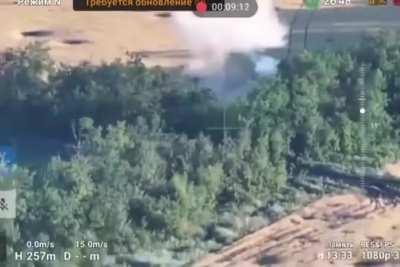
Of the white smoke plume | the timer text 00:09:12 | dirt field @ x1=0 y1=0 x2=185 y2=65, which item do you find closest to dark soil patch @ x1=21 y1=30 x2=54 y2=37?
dirt field @ x1=0 y1=0 x2=185 y2=65

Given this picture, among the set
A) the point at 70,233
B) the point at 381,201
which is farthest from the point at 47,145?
the point at 381,201

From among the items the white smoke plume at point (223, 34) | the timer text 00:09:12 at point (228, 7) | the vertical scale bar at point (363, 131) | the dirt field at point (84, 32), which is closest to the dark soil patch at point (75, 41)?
the dirt field at point (84, 32)

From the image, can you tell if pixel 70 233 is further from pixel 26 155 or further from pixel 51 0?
pixel 51 0

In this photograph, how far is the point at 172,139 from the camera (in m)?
3.61

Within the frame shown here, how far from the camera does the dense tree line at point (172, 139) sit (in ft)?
11.8

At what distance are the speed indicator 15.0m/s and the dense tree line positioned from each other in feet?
0.73

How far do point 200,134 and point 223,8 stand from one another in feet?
1.42

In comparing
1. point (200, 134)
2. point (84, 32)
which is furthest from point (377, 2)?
point (84, 32)

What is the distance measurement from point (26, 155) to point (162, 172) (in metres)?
0.46

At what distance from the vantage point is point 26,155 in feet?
11.8

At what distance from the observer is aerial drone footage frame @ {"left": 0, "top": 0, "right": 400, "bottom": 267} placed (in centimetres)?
359

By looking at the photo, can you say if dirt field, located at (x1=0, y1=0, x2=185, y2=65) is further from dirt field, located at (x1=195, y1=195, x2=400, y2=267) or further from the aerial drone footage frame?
dirt field, located at (x1=195, y1=195, x2=400, y2=267)

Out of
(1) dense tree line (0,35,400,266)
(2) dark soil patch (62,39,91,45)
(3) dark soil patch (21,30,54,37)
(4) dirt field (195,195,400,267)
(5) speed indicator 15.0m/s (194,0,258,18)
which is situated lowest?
(4) dirt field (195,195,400,267)

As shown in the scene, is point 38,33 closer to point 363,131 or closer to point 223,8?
point 223,8
